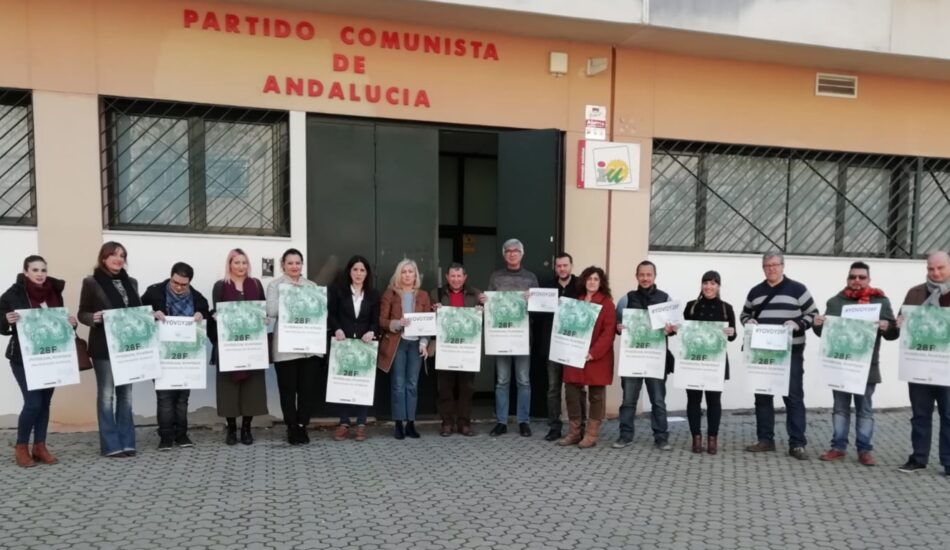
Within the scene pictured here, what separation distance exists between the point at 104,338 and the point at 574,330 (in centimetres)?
414

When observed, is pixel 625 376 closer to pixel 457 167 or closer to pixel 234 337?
pixel 234 337

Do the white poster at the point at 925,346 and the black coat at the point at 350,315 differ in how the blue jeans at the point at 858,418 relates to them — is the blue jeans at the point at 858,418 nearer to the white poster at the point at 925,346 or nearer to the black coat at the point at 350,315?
the white poster at the point at 925,346

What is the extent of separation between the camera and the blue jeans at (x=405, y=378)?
6359 mm

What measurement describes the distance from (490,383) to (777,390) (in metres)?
4.04

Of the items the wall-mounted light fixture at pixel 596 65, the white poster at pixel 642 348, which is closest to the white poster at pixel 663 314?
the white poster at pixel 642 348

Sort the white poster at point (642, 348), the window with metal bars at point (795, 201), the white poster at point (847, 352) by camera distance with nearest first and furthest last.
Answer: the white poster at point (847, 352)
the white poster at point (642, 348)
the window with metal bars at point (795, 201)

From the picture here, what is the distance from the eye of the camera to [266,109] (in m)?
6.62

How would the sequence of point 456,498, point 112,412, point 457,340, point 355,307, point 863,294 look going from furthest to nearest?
1. point 457,340
2. point 355,307
3. point 863,294
4. point 112,412
5. point 456,498

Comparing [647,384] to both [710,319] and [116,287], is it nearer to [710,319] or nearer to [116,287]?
[710,319]

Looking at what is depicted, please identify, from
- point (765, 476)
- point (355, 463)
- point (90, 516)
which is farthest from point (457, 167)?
point (90, 516)

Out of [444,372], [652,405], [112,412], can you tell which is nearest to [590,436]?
[652,405]

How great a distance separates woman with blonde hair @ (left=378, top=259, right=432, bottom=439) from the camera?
629cm

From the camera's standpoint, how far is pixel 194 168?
6.63 metres

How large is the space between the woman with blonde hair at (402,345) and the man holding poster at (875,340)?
375cm
